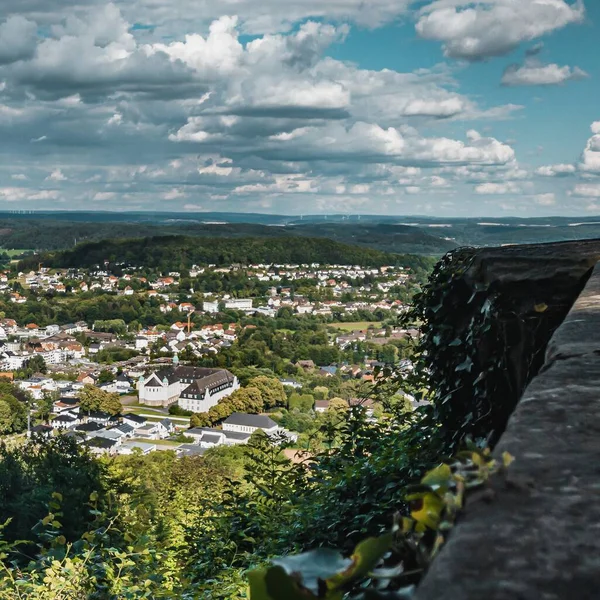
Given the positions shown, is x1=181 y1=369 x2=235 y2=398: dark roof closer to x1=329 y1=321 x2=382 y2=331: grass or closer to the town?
the town

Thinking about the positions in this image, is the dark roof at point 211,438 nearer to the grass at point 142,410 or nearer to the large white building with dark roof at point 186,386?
the large white building with dark roof at point 186,386

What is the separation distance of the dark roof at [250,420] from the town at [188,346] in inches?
2.5

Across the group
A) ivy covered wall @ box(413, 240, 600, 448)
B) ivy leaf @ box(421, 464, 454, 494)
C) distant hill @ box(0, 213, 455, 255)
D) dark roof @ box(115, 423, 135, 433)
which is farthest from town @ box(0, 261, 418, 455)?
distant hill @ box(0, 213, 455, 255)

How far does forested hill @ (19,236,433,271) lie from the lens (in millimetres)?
91062

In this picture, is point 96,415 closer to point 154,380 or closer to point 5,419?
point 154,380

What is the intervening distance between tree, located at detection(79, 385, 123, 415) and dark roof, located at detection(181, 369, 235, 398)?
437 cm

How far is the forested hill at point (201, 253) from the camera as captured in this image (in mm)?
91062

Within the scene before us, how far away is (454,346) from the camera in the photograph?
307 cm

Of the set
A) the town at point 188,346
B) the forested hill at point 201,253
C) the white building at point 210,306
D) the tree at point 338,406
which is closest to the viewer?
the tree at point 338,406

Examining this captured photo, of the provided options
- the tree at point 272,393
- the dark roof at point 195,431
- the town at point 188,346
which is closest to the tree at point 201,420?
the town at point 188,346

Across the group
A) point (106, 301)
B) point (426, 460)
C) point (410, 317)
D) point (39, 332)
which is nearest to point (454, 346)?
point (426, 460)

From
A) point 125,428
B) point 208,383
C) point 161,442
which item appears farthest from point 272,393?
point 125,428

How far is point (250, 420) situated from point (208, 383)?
9344 millimetres

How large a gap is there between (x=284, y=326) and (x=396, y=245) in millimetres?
24676
